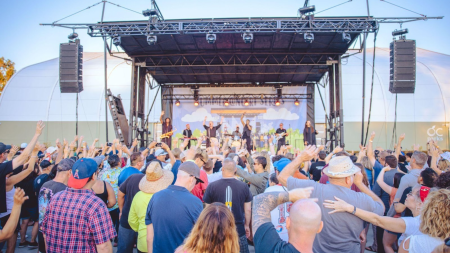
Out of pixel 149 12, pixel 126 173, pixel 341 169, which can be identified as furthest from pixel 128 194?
pixel 149 12

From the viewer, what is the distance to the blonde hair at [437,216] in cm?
168

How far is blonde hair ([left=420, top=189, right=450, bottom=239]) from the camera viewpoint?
1.68m

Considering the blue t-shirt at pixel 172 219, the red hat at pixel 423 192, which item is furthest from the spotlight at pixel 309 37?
the blue t-shirt at pixel 172 219

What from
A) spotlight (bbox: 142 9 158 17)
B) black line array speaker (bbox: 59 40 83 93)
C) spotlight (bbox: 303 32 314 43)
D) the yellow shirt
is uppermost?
spotlight (bbox: 142 9 158 17)

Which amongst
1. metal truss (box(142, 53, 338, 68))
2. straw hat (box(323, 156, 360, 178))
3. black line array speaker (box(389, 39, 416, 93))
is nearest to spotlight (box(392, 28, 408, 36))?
black line array speaker (box(389, 39, 416, 93))

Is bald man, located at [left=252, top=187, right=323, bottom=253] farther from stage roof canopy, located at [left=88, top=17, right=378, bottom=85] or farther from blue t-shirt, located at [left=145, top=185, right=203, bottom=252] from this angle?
stage roof canopy, located at [left=88, top=17, right=378, bottom=85]

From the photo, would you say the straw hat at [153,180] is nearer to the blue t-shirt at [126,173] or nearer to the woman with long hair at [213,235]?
the blue t-shirt at [126,173]

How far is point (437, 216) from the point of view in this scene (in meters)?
1.70

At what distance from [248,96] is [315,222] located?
15547mm

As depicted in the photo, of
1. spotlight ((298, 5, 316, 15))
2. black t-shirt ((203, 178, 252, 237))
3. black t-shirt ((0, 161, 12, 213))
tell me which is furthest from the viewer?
spotlight ((298, 5, 316, 15))

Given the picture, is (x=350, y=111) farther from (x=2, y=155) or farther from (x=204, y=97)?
(x=2, y=155)

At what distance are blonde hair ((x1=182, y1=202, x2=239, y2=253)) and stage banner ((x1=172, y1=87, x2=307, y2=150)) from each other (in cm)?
1457

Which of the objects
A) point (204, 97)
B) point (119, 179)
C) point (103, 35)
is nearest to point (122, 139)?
point (103, 35)

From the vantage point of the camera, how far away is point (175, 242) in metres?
2.27
